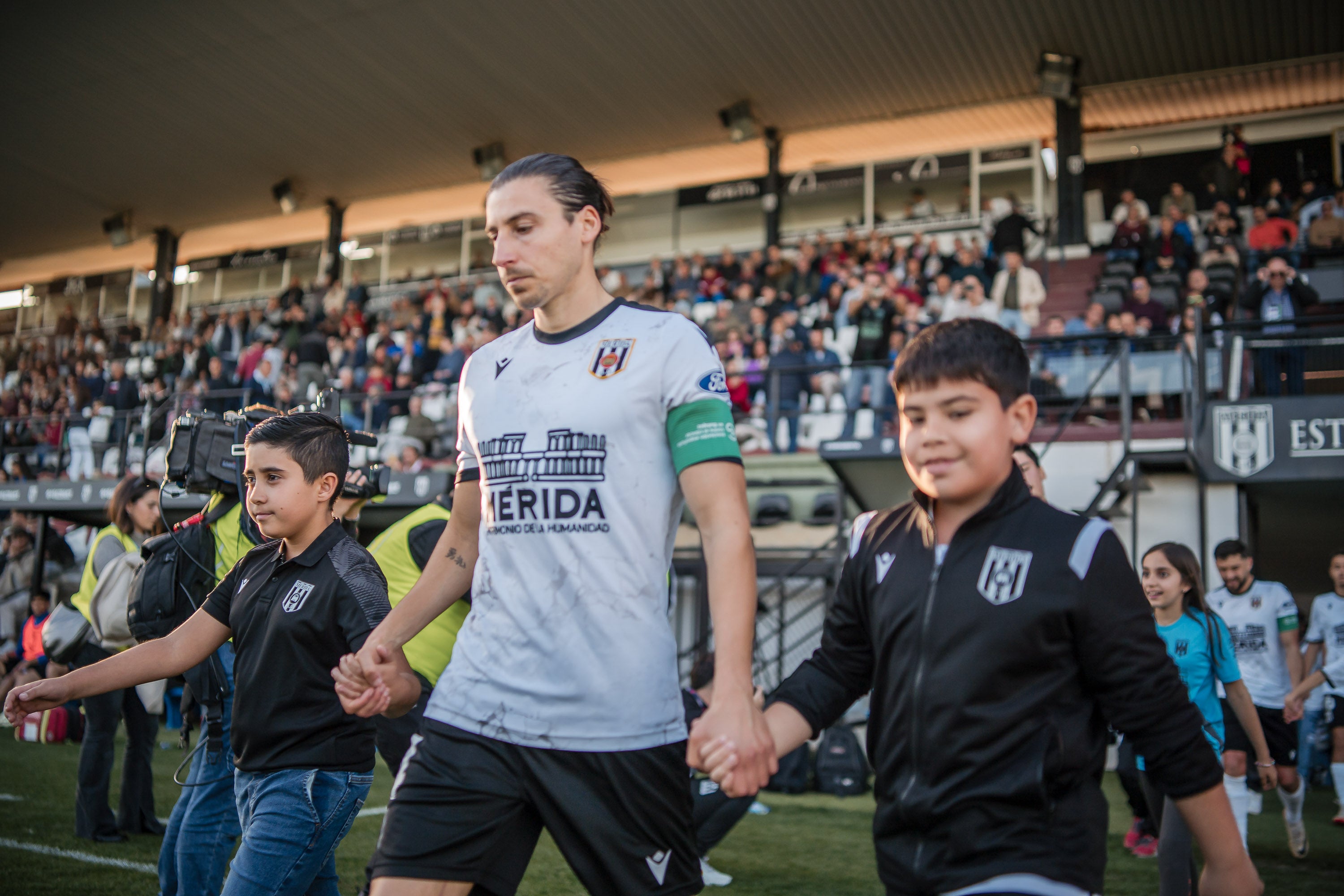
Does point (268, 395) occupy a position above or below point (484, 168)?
below

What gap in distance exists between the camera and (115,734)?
664 cm

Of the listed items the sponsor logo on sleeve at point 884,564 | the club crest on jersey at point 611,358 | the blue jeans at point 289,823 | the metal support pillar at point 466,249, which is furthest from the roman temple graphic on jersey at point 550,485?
the metal support pillar at point 466,249

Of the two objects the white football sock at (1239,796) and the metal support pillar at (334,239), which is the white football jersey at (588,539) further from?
the metal support pillar at (334,239)

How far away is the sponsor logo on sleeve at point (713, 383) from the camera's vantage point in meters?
2.40

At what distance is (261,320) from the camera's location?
24.5 meters

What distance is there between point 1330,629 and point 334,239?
78.0 feet

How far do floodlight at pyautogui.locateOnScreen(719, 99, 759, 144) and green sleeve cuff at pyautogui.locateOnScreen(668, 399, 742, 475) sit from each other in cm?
1969

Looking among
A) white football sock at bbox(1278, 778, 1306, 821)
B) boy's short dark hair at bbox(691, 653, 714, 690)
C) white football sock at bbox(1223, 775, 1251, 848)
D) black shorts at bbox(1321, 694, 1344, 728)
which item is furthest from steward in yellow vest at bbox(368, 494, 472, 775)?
black shorts at bbox(1321, 694, 1344, 728)

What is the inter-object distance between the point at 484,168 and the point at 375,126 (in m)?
2.35

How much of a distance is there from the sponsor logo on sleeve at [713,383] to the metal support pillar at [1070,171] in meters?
17.9

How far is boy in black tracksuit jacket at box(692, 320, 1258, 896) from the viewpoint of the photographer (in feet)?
6.72

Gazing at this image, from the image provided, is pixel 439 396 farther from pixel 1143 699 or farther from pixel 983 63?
pixel 1143 699

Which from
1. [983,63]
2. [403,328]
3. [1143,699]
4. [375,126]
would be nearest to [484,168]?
Result: [375,126]

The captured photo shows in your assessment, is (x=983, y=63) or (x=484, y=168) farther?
(x=484, y=168)
